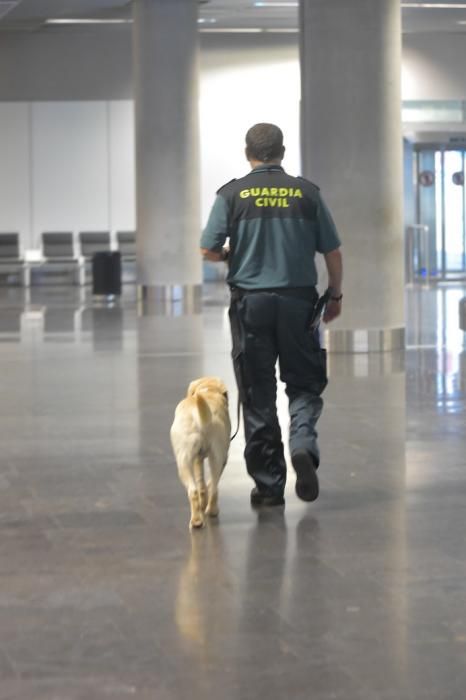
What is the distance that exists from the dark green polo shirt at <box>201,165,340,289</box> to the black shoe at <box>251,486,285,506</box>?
101cm

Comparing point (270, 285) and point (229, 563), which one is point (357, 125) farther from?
point (229, 563)

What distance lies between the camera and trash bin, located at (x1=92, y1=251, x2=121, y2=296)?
24.5m

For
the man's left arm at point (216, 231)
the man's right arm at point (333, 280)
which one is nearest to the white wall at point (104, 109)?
the man's right arm at point (333, 280)

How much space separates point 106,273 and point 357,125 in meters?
12.1

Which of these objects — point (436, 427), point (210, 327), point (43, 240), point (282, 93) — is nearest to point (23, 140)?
point (43, 240)

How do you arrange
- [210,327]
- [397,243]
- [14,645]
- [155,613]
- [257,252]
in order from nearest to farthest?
[14,645]
[155,613]
[257,252]
[397,243]
[210,327]

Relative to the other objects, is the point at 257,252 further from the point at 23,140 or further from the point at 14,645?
the point at 23,140

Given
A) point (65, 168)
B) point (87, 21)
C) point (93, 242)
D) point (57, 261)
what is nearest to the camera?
point (87, 21)

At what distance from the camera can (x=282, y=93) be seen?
31.8 metres

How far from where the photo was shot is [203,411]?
587 centimetres

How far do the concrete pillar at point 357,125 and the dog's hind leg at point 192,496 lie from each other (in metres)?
7.87

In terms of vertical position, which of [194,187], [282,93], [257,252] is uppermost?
[282,93]

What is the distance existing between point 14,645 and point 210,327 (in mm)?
14000

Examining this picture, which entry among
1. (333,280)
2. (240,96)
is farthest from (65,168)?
(333,280)
